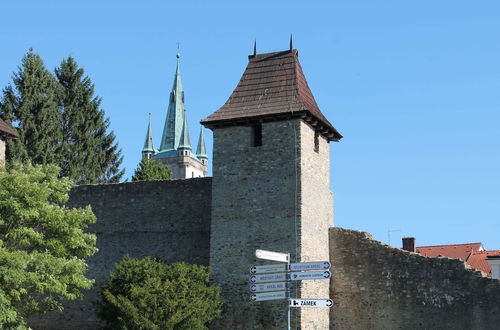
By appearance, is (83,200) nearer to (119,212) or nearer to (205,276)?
(119,212)

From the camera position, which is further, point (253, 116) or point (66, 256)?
point (253, 116)

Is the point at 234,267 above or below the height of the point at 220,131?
below

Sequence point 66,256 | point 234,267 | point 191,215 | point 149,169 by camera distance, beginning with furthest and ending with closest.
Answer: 1. point 149,169
2. point 191,215
3. point 234,267
4. point 66,256

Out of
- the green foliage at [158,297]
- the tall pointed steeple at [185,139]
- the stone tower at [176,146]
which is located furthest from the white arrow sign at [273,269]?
the tall pointed steeple at [185,139]

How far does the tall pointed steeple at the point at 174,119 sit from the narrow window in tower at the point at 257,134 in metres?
69.1

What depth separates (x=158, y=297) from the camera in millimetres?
23812

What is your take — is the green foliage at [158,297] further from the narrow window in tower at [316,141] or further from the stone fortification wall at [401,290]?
the narrow window in tower at [316,141]

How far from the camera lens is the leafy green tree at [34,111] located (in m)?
43.2

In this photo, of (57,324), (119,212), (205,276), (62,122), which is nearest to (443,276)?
(205,276)

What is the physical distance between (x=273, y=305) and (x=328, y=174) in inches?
218

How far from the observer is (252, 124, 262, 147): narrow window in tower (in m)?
26.9

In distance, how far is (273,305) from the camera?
25.1 m

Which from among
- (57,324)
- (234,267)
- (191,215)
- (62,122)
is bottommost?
(57,324)

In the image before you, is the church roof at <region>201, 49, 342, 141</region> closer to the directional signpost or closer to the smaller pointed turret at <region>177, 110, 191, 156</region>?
the directional signpost
